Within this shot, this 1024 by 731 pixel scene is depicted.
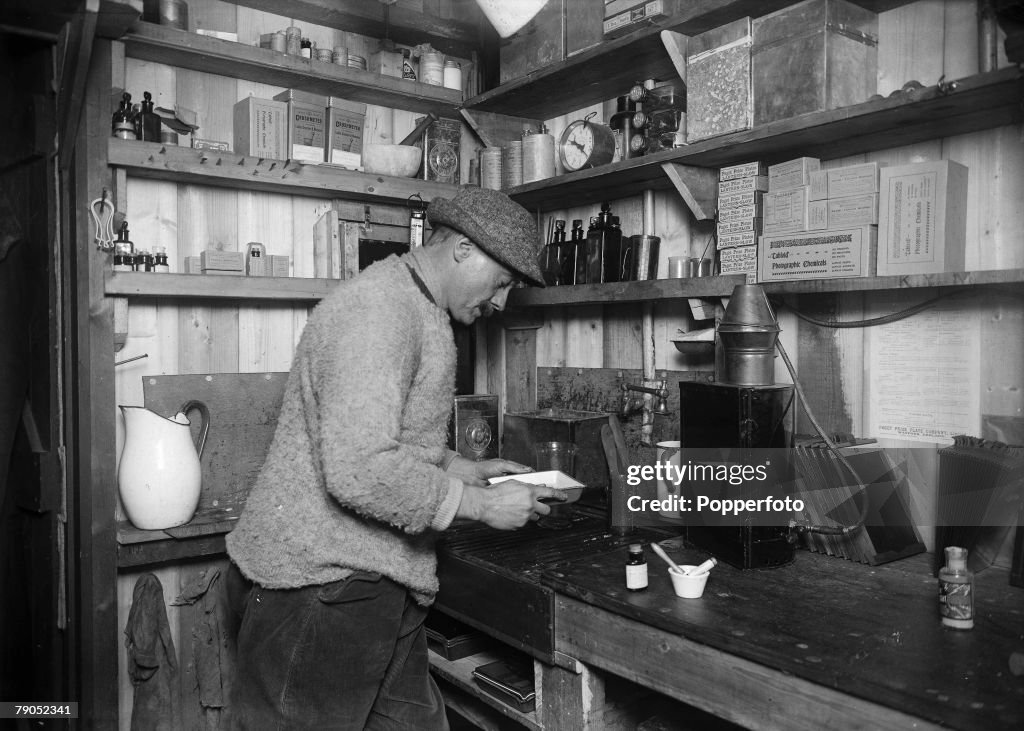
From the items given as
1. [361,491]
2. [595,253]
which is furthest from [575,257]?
[361,491]

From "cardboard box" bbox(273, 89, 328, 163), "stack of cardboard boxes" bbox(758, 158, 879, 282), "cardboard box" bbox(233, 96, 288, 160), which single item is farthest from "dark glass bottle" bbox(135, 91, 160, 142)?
"stack of cardboard boxes" bbox(758, 158, 879, 282)

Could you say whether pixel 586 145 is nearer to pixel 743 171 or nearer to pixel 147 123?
pixel 743 171

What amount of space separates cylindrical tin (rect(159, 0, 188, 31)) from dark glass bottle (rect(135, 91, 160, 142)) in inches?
9.4

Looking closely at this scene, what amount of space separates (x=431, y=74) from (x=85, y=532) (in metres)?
2.05

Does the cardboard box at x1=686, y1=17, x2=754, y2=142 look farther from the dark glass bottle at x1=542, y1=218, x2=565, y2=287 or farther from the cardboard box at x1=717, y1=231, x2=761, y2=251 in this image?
the dark glass bottle at x1=542, y1=218, x2=565, y2=287

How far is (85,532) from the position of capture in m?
2.36

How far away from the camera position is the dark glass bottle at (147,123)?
2500 mm

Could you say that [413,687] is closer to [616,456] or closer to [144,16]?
[616,456]

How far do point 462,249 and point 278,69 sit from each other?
1349 millimetres

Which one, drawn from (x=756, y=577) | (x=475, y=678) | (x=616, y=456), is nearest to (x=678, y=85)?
(x=616, y=456)

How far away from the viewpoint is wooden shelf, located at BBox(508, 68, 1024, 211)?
1719 mm

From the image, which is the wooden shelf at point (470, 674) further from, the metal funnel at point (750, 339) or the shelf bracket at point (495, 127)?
the shelf bracket at point (495, 127)

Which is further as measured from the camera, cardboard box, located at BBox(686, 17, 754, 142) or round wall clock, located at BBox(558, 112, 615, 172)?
round wall clock, located at BBox(558, 112, 615, 172)

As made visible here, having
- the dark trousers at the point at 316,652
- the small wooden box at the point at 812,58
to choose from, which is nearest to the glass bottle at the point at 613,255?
the small wooden box at the point at 812,58
